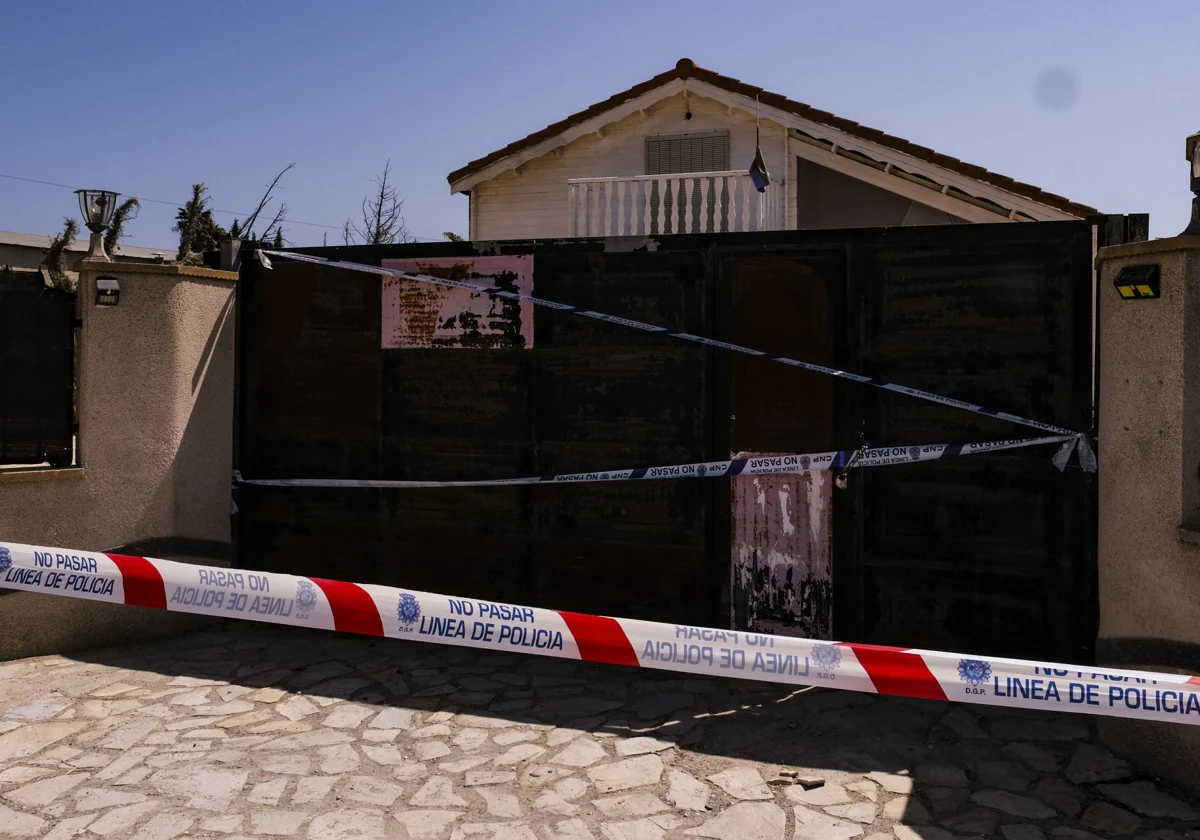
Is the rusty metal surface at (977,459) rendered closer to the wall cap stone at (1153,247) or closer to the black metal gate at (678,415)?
the black metal gate at (678,415)

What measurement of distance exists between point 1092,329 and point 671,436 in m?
2.62

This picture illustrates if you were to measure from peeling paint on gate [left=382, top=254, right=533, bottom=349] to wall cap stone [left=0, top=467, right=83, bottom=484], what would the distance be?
7.55 ft

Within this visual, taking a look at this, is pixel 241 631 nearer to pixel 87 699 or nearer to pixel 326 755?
pixel 87 699

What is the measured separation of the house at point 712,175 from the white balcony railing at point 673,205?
0.02 metres

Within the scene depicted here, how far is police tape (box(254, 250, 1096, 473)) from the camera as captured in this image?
210 inches

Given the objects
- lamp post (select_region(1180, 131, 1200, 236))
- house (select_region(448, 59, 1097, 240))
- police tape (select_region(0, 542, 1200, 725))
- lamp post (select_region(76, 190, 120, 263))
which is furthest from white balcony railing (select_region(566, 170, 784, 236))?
police tape (select_region(0, 542, 1200, 725))

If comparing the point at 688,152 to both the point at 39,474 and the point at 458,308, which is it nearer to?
the point at 458,308

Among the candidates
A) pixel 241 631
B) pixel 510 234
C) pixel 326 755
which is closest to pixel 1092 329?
pixel 326 755

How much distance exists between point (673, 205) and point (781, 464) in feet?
26.6

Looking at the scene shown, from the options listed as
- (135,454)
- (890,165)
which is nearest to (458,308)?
(135,454)

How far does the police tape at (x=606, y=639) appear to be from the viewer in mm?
3982

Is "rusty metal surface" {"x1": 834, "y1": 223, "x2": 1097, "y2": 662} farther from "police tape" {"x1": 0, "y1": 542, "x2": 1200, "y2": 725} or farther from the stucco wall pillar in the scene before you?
"police tape" {"x1": 0, "y1": 542, "x2": 1200, "y2": 725}

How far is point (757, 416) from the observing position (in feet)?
19.7

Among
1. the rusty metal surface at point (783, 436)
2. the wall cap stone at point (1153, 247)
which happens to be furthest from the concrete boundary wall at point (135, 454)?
the wall cap stone at point (1153, 247)
